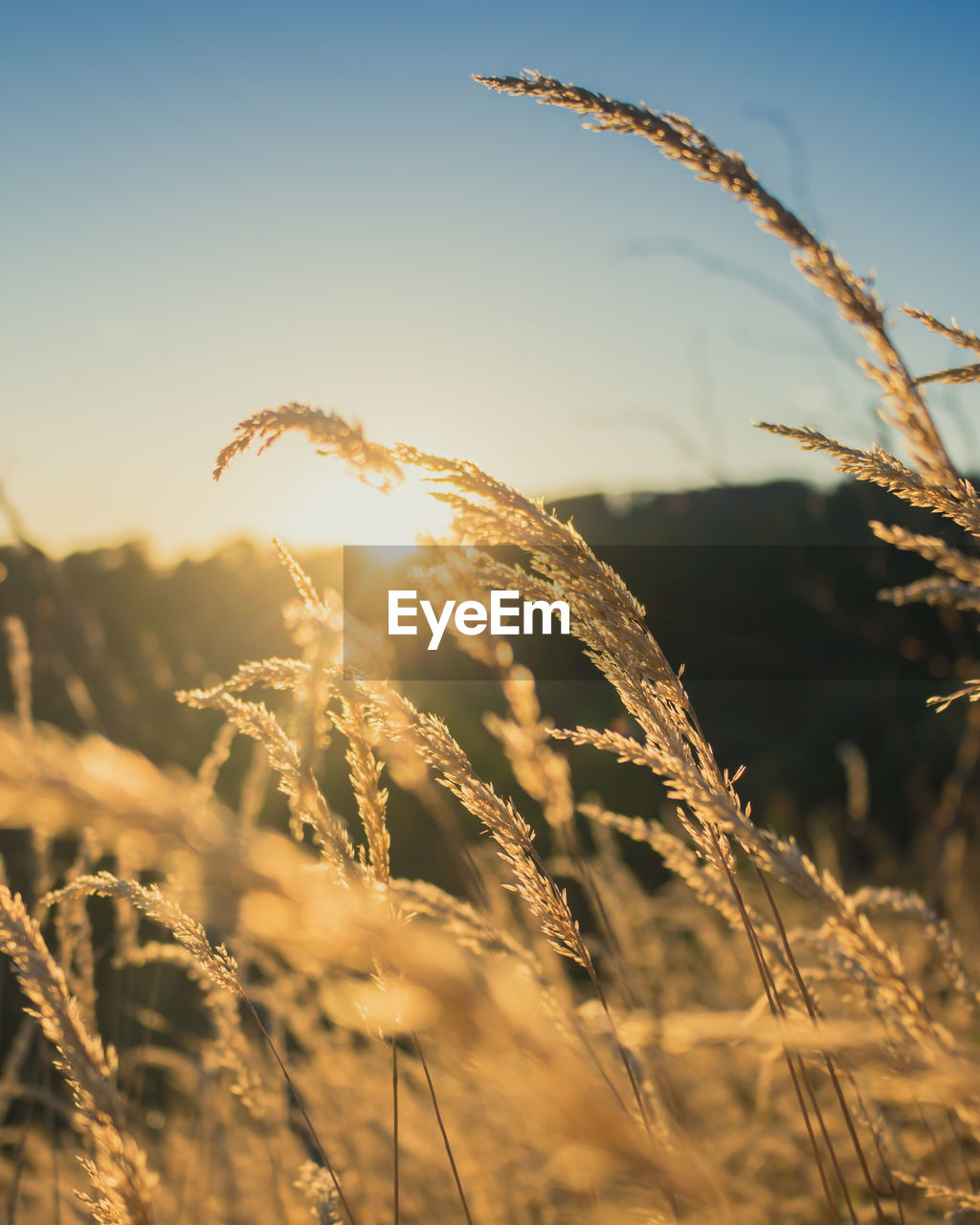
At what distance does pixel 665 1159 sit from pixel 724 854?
29.5 inches

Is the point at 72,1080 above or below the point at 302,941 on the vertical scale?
below

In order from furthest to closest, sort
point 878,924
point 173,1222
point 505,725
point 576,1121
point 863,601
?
point 863,601, point 878,924, point 173,1222, point 505,725, point 576,1121

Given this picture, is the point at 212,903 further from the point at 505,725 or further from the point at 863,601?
the point at 863,601

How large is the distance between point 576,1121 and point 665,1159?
0.27 feet

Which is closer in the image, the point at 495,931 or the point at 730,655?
the point at 495,931

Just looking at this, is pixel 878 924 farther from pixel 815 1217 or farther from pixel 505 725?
pixel 505 725

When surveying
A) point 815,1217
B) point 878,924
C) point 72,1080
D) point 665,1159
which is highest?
point 665,1159

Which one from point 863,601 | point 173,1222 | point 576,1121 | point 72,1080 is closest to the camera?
point 576,1121

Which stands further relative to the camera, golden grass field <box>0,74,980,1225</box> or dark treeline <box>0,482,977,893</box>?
dark treeline <box>0,482,977,893</box>

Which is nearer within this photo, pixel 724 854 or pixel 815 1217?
pixel 724 854

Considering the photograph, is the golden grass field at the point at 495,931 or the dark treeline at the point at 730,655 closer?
the golden grass field at the point at 495,931

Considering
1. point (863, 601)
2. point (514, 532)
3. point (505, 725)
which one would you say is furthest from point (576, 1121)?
point (863, 601)

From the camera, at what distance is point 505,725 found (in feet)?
3.46

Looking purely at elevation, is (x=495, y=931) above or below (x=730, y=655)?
below
